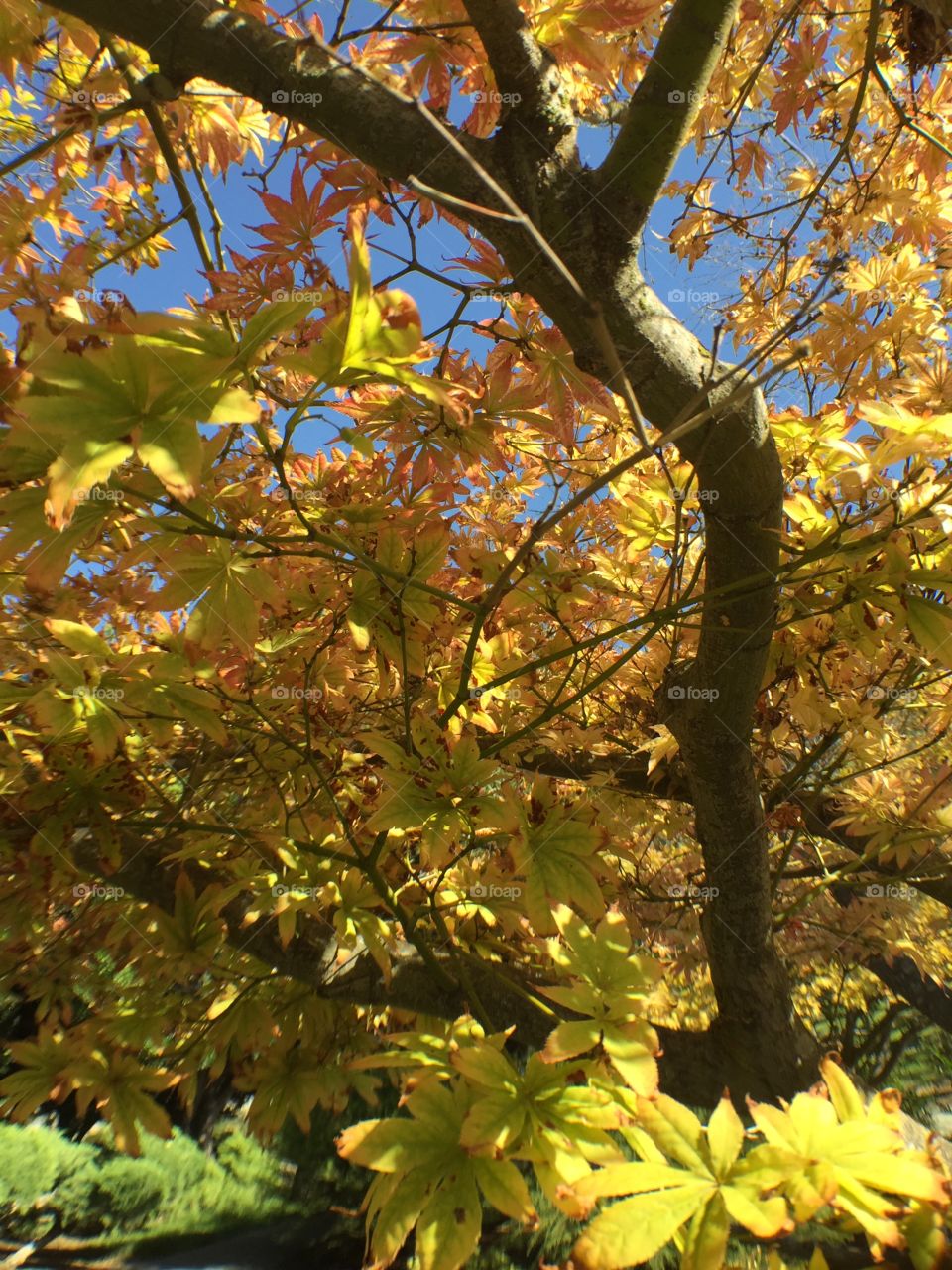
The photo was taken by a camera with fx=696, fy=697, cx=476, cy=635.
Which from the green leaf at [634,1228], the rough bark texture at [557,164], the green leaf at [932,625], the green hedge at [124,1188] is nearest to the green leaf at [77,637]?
the rough bark texture at [557,164]

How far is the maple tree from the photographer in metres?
0.76

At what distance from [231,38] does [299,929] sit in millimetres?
1832

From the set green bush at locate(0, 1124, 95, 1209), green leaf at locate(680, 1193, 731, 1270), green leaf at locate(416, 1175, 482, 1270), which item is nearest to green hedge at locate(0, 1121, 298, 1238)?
green bush at locate(0, 1124, 95, 1209)

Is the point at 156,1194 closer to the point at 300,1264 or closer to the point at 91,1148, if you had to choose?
the point at 91,1148

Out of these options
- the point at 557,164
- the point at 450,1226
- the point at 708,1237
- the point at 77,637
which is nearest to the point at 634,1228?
the point at 708,1237

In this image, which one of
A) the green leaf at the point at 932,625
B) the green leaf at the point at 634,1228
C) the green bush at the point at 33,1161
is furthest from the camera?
the green bush at the point at 33,1161

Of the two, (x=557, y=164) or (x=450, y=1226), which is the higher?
(x=557, y=164)

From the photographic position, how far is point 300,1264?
15.9 ft

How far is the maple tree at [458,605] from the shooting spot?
758 mm

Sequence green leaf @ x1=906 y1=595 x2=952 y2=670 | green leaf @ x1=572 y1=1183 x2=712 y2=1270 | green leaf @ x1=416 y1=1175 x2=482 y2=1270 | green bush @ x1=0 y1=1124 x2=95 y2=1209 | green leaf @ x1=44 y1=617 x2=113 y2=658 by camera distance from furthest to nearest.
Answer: green bush @ x1=0 y1=1124 x2=95 y2=1209 → green leaf @ x1=44 y1=617 x2=113 y2=658 → green leaf @ x1=906 y1=595 x2=952 y2=670 → green leaf @ x1=416 y1=1175 x2=482 y2=1270 → green leaf @ x1=572 y1=1183 x2=712 y2=1270

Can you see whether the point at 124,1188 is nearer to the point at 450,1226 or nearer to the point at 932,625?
the point at 450,1226

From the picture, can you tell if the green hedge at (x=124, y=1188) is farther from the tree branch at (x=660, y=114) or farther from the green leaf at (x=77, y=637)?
the tree branch at (x=660, y=114)

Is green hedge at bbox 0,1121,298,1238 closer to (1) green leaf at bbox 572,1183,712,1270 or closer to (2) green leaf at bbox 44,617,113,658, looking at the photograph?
(2) green leaf at bbox 44,617,113,658

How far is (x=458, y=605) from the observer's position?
42.9 inches
